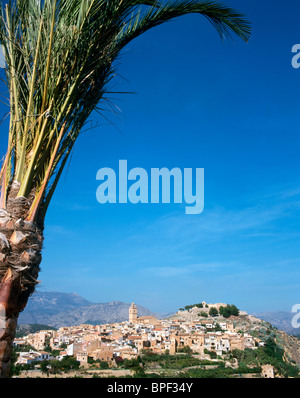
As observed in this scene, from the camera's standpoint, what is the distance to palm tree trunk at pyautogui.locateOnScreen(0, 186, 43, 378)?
2252 millimetres

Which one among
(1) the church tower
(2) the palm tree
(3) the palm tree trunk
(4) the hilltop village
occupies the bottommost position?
(4) the hilltop village

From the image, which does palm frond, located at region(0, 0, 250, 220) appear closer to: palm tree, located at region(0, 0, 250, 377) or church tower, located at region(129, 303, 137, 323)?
palm tree, located at region(0, 0, 250, 377)

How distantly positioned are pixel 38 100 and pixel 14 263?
140 cm

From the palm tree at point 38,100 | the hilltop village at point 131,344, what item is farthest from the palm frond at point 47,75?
the hilltop village at point 131,344

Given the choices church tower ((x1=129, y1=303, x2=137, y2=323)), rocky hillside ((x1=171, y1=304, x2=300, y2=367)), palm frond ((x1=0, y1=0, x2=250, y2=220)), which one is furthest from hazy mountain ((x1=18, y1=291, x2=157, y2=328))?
palm frond ((x1=0, y1=0, x2=250, y2=220))

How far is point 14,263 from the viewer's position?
7.84 feet

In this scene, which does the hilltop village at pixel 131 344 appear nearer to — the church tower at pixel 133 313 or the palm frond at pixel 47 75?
the church tower at pixel 133 313

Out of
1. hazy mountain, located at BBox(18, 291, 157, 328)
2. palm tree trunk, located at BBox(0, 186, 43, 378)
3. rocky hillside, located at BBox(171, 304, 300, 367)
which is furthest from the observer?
hazy mountain, located at BBox(18, 291, 157, 328)

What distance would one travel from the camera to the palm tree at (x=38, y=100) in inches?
97.3

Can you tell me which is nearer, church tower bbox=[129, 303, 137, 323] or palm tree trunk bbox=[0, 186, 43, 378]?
palm tree trunk bbox=[0, 186, 43, 378]

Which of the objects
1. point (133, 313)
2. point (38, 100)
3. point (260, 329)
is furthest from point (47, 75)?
point (133, 313)

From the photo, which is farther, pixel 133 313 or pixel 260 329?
pixel 133 313

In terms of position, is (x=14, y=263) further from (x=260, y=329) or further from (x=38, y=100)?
(x=260, y=329)
